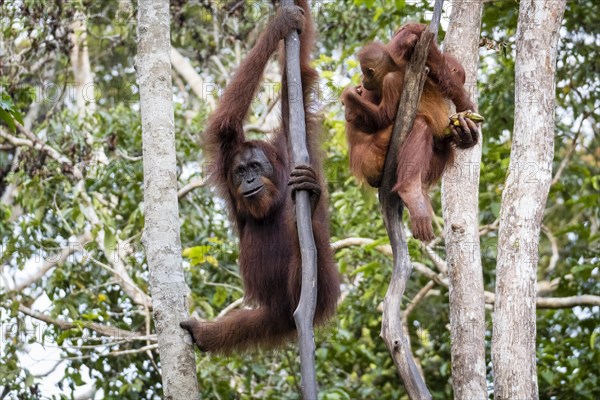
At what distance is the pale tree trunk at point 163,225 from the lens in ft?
13.4

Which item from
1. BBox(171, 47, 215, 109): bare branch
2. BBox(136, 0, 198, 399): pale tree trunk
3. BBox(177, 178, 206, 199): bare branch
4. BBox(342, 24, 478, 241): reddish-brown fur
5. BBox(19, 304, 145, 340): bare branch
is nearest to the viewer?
BBox(342, 24, 478, 241): reddish-brown fur

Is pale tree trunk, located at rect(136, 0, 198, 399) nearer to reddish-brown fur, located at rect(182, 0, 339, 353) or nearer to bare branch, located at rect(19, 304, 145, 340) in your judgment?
reddish-brown fur, located at rect(182, 0, 339, 353)

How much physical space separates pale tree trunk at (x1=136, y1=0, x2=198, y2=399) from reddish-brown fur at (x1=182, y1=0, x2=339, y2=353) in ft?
1.00

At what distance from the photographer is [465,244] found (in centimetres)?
420

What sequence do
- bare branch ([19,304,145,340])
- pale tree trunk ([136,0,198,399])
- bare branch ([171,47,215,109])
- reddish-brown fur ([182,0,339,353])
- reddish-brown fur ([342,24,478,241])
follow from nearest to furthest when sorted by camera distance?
reddish-brown fur ([342,24,478,241]) < pale tree trunk ([136,0,198,399]) < reddish-brown fur ([182,0,339,353]) < bare branch ([19,304,145,340]) < bare branch ([171,47,215,109])

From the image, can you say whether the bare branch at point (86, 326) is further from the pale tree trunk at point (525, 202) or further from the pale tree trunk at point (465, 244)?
the pale tree trunk at point (525, 202)

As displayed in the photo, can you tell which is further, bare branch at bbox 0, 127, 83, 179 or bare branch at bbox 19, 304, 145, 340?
bare branch at bbox 0, 127, 83, 179

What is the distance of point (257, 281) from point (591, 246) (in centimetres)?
319

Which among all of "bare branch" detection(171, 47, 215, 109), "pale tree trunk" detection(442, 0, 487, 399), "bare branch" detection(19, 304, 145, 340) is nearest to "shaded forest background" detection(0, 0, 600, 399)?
"bare branch" detection(19, 304, 145, 340)

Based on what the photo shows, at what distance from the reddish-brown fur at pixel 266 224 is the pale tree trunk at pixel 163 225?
31 centimetres

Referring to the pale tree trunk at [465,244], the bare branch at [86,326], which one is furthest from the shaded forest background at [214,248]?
the pale tree trunk at [465,244]

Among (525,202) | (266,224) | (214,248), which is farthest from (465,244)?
(214,248)

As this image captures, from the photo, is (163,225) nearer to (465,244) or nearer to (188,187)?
(465,244)

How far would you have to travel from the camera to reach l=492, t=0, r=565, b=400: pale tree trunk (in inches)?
139
